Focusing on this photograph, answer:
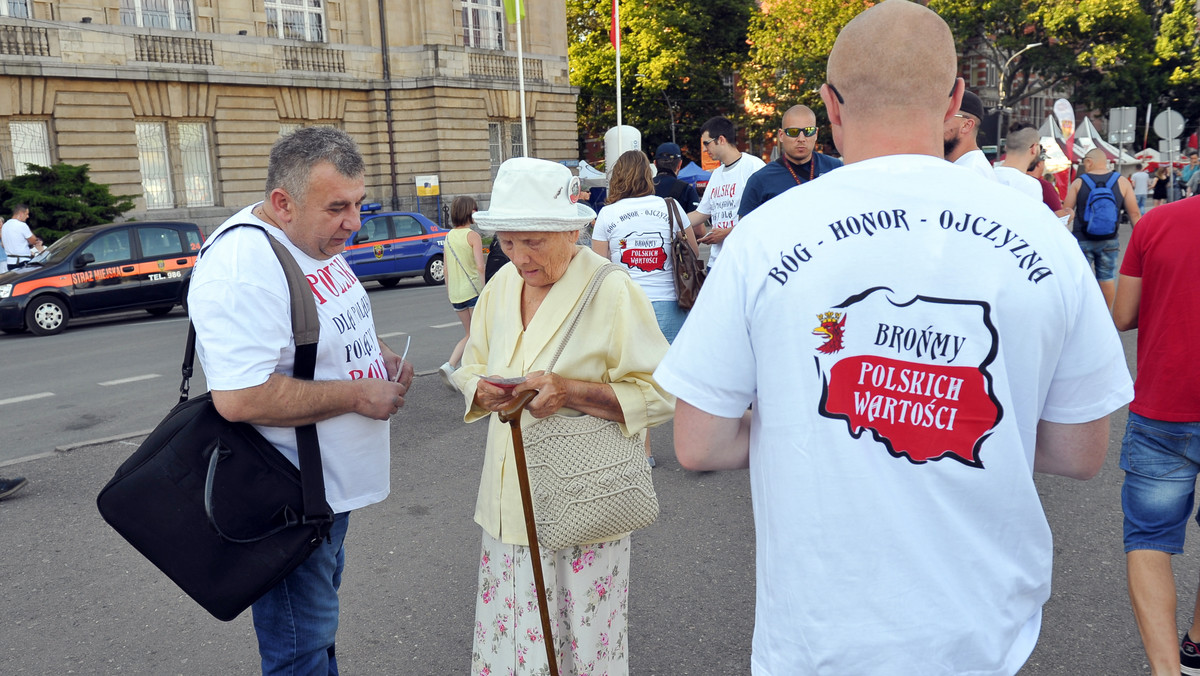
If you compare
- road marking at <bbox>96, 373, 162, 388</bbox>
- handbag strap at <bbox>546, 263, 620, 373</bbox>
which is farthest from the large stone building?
handbag strap at <bbox>546, 263, 620, 373</bbox>

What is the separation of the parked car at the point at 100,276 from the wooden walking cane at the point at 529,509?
12.2m

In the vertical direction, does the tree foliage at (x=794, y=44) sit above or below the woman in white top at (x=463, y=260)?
above

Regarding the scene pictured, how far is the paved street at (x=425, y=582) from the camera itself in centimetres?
348

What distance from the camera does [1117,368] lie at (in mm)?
1547

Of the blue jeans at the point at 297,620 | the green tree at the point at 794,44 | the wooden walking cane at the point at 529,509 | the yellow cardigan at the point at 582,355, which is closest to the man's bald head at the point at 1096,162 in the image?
the yellow cardigan at the point at 582,355

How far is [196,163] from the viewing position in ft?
89.1

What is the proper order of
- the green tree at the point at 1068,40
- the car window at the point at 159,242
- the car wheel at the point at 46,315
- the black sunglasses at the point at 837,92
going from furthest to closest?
1. the green tree at the point at 1068,40
2. the car window at the point at 159,242
3. the car wheel at the point at 46,315
4. the black sunglasses at the point at 837,92

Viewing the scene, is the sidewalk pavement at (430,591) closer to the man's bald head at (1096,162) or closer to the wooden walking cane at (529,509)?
the wooden walking cane at (529,509)

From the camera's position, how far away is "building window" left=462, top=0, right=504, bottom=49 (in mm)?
31953

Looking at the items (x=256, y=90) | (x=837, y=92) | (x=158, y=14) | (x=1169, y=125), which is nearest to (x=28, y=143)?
(x=158, y=14)

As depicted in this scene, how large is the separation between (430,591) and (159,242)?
489 inches

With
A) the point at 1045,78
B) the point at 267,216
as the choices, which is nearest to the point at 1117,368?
the point at 267,216

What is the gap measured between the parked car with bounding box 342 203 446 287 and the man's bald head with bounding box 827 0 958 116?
1662cm

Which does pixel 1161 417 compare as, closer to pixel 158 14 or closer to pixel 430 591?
pixel 430 591
